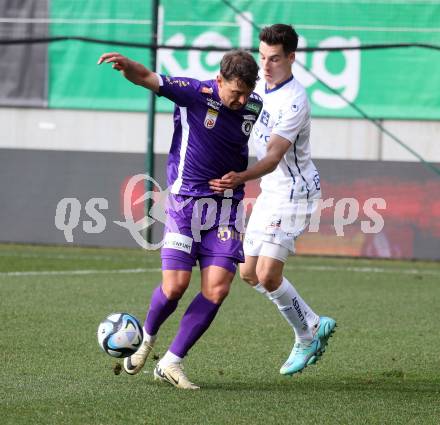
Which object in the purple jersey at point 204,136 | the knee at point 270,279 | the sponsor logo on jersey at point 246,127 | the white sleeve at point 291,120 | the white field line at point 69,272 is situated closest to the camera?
the purple jersey at point 204,136

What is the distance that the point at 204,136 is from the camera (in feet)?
20.4

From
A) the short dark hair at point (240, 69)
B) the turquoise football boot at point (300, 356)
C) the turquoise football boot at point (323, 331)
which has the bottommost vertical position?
the turquoise football boot at point (300, 356)

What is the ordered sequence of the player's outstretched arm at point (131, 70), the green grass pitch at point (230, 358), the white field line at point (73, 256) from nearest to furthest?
the green grass pitch at point (230, 358)
the player's outstretched arm at point (131, 70)
the white field line at point (73, 256)

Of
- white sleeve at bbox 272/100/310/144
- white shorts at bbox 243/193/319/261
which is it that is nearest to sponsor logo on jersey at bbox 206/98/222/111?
white sleeve at bbox 272/100/310/144

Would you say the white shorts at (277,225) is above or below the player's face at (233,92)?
below

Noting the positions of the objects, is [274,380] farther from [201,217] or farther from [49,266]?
[49,266]

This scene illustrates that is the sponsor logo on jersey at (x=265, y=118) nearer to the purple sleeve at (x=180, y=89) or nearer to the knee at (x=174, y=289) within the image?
the purple sleeve at (x=180, y=89)

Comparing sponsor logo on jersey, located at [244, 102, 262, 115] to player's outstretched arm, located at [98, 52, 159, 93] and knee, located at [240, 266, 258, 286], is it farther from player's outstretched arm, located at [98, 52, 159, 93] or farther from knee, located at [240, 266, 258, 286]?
knee, located at [240, 266, 258, 286]

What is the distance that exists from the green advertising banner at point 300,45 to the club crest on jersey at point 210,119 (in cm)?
990

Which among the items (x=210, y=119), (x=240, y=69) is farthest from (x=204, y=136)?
(x=240, y=69)

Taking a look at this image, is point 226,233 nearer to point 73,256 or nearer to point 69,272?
point 69,272

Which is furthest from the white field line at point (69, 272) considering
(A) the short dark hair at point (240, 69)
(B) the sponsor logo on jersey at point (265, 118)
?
(A) the short dark hair at point (240, 69)

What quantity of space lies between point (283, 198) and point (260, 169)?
0.93m

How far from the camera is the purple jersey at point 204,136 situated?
614 centimetres
